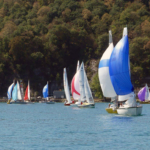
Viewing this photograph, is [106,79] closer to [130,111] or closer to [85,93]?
[130,111]

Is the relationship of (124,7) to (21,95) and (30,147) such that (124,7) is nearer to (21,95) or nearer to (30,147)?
(21,95)

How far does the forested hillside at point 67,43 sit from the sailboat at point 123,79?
228ft

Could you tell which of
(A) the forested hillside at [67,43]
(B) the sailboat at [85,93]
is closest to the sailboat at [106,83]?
(B) the sailboat at [85,93]

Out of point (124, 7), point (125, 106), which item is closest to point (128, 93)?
point (125, 106)

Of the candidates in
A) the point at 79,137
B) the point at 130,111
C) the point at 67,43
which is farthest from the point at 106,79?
Answer: the point at 67,43

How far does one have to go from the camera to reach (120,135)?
36.3m

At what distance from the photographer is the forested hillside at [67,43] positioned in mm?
130688

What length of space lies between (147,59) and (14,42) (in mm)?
38507

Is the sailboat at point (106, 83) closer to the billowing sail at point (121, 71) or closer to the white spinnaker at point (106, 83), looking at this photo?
the white spinnaker at point (106, 83)

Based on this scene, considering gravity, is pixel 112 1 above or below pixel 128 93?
above

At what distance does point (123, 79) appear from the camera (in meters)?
51.2

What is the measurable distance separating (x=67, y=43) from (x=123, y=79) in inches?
3522

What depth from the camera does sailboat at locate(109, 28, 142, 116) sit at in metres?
51.2

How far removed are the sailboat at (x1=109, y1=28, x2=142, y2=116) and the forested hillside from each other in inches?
2735
